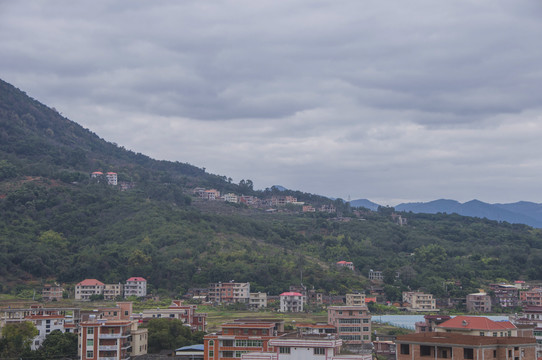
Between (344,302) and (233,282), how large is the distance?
13.3 metres

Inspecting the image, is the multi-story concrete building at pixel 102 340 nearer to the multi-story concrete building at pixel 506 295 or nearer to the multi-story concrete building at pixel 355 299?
the multi-story concrete building at pixel 355 299

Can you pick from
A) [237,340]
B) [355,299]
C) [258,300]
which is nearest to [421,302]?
[355,299]

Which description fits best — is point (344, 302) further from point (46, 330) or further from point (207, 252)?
point (46, 330)

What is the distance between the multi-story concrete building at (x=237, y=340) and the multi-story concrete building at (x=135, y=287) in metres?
46.2

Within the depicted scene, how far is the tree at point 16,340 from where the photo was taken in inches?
1593

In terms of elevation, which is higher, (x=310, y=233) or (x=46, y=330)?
(x=310, y=233)

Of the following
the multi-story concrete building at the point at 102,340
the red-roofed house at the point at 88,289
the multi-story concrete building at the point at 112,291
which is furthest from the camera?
the multi-story concrete building at the point at 112,291

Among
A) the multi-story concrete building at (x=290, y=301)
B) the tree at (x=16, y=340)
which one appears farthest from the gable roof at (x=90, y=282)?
the tree at (x=16, y=340)

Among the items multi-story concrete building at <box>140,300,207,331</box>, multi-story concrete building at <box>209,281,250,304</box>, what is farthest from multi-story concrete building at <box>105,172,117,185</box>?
multi-story concrete building at <box>140,300,207,331</box>

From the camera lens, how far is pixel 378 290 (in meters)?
88.1

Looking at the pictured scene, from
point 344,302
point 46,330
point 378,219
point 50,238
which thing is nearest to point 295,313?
point 344,302

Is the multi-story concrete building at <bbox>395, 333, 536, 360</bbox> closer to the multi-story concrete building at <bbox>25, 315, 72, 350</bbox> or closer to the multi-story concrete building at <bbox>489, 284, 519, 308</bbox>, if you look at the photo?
the multi-story concrete building at <bbox>25, 315, 72, 350</bbox>

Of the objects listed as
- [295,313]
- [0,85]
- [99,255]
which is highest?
[0,85]

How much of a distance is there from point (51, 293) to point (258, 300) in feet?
73.3
